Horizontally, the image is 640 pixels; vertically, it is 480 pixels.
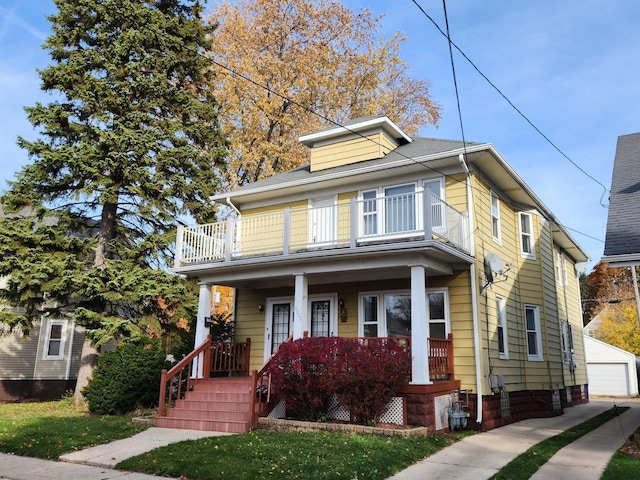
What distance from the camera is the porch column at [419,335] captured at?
10.1 meters

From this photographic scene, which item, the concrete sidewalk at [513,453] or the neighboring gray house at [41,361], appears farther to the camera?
the neighboring gray house at [41,361]

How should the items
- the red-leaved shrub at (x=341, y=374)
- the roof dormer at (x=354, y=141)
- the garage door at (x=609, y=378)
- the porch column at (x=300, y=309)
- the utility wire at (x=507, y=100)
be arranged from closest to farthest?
the utility wire at (x=507, y=100) < the red-leaved shrub at (x=341, y=374) < the porch column at (x=300, y=309) < the roof dormer at (x=354, y=141) < the garage door at (x=609, y=378)

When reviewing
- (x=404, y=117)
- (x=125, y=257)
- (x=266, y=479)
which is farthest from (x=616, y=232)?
(x=404, y=117)

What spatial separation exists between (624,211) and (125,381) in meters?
12.0

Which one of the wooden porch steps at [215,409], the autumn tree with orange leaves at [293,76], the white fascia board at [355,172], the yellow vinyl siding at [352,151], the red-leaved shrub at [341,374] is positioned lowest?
the wooden porch steps at [215,409]

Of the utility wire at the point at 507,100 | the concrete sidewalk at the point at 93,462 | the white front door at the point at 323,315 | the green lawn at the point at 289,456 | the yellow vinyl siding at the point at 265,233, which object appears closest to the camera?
the green lawn at the point at 289,456

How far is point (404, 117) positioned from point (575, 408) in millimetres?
15973


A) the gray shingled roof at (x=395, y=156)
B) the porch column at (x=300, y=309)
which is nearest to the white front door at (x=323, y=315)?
the porch column at (x=300, y=309)

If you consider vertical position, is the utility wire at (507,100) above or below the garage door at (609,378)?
above

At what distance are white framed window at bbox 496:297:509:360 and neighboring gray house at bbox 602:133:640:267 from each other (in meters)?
3.64

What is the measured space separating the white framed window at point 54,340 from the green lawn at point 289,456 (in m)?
14.3

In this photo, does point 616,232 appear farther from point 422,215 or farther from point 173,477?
point 173,477

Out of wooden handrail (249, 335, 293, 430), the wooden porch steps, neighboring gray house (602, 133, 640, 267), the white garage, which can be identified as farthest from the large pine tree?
the white garage

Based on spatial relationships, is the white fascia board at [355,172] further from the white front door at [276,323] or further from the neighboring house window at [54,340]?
the neighboring house window at [54,340]
